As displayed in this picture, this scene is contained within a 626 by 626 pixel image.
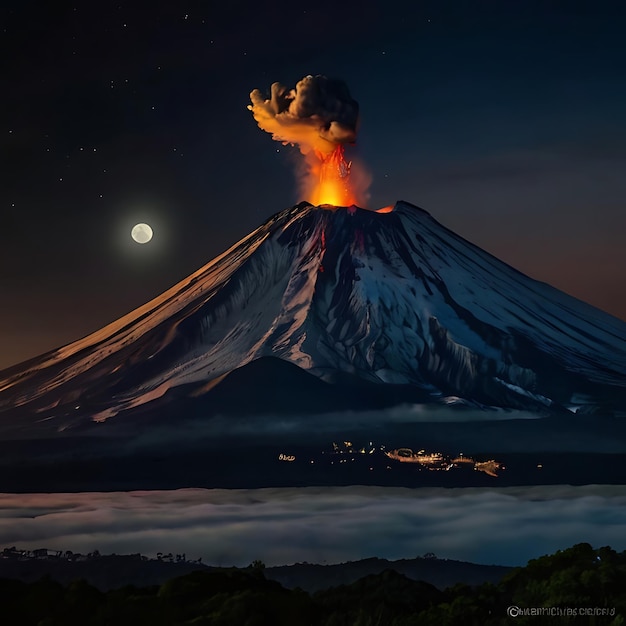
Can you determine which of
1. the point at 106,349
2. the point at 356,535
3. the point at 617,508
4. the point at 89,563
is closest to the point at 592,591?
the point at 89,563

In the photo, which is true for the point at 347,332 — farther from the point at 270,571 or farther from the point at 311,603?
the point at 311,603

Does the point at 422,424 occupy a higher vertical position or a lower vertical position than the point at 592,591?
higher

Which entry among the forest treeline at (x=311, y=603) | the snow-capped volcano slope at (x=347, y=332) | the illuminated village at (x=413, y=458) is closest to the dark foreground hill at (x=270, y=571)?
the forest treeline at (x=311, y=603)

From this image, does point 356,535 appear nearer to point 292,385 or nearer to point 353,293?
point 292,385

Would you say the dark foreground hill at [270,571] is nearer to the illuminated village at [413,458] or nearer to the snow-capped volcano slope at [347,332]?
the illuminated village at [413,458]

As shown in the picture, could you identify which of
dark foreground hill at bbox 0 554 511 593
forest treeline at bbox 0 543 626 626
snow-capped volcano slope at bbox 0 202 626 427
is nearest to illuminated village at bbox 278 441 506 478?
snow-capped volcano slope at bbox 0 202 626 427

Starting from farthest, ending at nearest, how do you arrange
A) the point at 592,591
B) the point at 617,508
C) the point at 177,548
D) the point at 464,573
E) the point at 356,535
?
1. the point at 617,508
2. the point at 356,535
3. the point at 177,548
4. the point at 464,573
5. the point at 592,591

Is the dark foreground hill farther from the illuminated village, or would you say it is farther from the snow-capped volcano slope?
the snow-capped volcano slope
